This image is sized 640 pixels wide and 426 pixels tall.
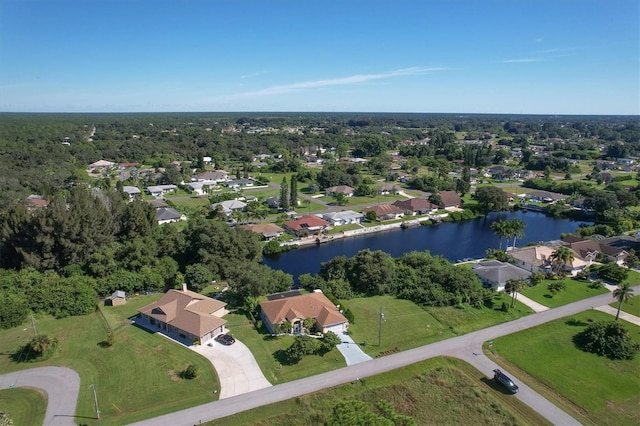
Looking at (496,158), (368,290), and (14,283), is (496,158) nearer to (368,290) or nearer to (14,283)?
(368,290)

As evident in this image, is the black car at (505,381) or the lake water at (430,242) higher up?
the black car at (505,381)

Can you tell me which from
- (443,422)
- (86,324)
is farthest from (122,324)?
(443,422)

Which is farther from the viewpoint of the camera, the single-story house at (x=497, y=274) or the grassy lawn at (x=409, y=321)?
the single-story house at (x=497, y=274)

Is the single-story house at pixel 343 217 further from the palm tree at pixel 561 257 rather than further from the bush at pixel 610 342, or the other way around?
the bush at pixel 610 342

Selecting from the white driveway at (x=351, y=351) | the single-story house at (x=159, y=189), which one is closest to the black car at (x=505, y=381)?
the white driveway at (x=351, y=351)

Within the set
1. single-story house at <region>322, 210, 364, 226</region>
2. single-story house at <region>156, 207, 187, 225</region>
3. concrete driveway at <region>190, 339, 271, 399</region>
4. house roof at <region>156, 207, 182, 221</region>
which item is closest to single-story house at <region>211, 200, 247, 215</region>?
single-story house at <region>156, 207, 187, 225</region>

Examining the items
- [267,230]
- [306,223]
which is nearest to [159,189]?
[267,230]

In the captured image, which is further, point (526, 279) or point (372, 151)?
point (372, 151)

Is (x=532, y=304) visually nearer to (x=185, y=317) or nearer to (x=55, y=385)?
(x=185, y=317)
